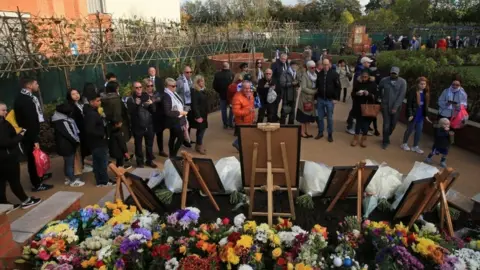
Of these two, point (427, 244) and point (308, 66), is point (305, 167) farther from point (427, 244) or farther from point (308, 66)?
point (308, 66)

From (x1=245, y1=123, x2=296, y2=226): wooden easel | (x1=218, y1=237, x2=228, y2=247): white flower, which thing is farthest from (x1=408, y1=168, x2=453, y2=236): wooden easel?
(x1=218, y1=237, x2=228, y2=247): white flower

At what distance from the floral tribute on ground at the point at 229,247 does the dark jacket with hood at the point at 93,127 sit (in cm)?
201

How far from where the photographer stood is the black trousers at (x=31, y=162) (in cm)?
559

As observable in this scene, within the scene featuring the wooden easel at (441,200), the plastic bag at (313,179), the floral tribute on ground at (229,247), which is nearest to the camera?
the floral tribute on ground at (229,247)

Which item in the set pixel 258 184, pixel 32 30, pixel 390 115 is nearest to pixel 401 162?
pixel 390 115

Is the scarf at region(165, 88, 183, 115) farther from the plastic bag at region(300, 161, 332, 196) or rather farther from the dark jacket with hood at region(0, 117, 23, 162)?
the plastic bag at region(300, 161, 332, 196)

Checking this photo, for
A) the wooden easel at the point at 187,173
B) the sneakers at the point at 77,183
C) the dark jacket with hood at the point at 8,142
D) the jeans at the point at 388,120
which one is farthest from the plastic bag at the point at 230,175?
the jeans at the point at 388,120

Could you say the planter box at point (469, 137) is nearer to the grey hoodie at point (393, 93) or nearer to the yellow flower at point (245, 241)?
the grey hoodie at point (393, 93)

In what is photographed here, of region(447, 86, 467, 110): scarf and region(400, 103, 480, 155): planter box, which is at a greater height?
region(447, 86, 467, 110): scarf

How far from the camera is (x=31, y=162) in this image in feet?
18.6

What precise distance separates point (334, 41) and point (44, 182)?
27293 mm

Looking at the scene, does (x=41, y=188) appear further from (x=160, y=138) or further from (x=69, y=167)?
(x=160, y=138)

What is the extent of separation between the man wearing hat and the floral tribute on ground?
4.37 metres

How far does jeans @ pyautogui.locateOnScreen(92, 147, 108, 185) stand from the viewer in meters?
5.69
